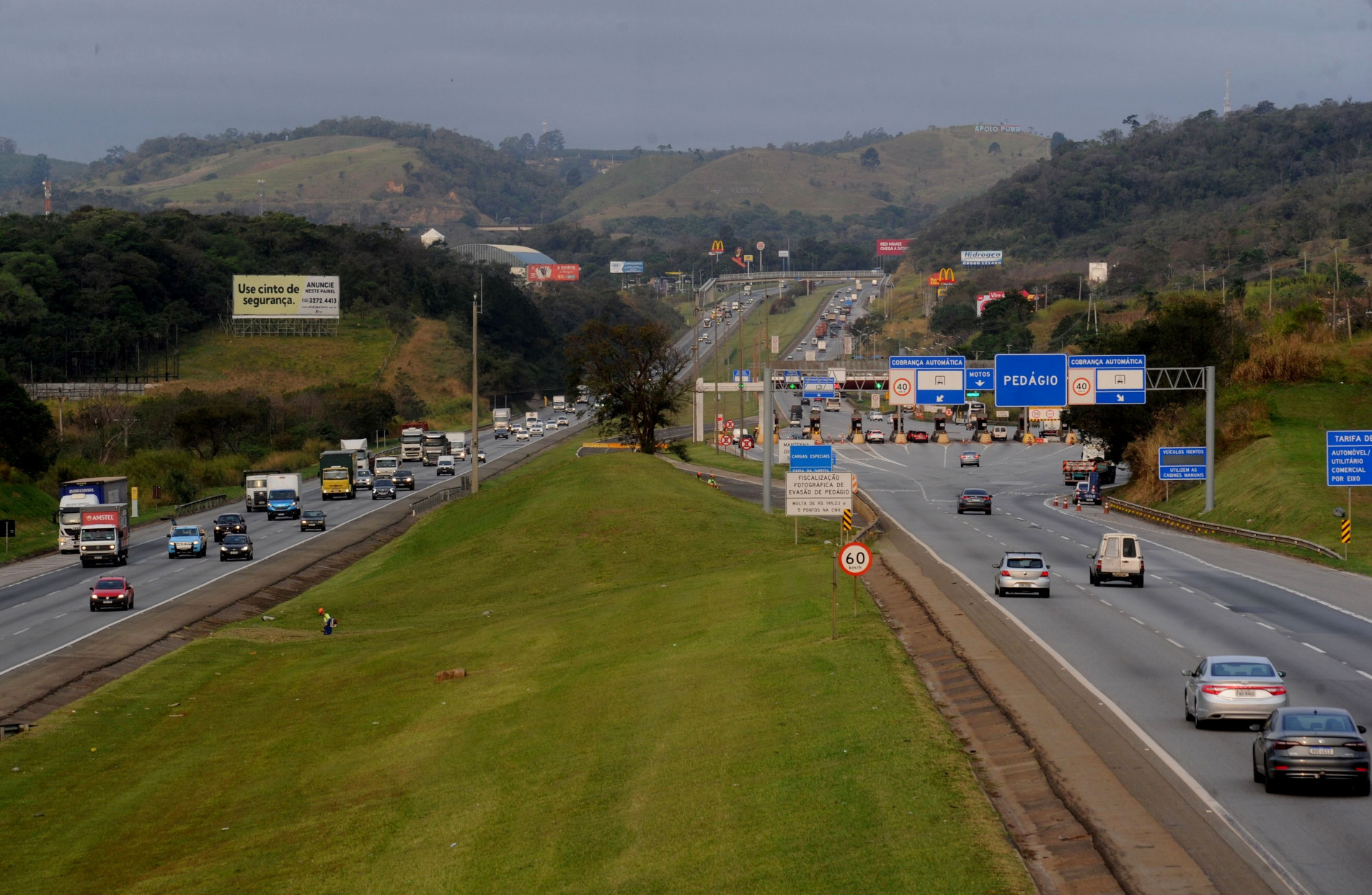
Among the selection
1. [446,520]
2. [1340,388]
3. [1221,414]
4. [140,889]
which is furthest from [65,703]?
[1340,388]

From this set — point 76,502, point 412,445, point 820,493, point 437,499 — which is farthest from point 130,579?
point 412,445

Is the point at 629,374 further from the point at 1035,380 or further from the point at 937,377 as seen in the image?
the point at 1035,380

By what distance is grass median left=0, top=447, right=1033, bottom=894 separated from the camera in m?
19.7

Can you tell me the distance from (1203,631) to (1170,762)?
52.6 ft

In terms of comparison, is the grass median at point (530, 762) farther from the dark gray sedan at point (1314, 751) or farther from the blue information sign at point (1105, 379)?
the blue information sign at point (1105, 379)

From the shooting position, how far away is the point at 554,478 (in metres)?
85.2

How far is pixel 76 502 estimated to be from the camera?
75.8 meters

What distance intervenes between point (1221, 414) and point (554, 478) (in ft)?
136

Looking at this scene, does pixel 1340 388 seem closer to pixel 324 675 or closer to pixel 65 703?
pixel 324 675

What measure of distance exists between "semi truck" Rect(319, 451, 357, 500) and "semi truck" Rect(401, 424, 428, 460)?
91.1 ft

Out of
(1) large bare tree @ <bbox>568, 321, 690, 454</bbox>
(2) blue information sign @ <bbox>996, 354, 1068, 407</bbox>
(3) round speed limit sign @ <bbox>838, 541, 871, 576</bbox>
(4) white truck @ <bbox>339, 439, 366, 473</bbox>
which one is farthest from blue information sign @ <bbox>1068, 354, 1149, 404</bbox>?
(4) white truck @ <bbox>339, 439, 366, 473</bbox>

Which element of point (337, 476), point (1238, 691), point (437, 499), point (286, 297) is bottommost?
point (437, 499)

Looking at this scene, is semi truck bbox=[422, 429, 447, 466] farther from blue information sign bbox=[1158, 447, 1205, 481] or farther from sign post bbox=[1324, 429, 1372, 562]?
sign post bbox=[1324, 429, 1372, 562]

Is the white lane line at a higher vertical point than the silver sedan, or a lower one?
lower
